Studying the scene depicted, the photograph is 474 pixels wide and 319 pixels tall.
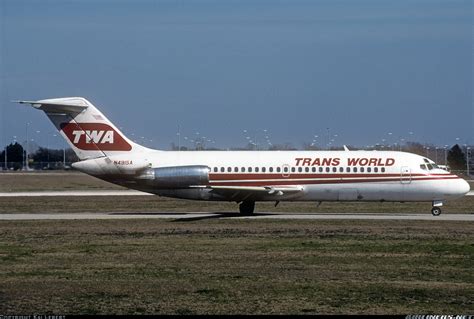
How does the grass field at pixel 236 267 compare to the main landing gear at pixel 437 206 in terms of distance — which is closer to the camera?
the grass field at pixel 236 267

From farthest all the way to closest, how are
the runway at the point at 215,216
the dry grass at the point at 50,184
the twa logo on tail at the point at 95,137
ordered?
the dry grass at the point at 50,184
the twa logo on tail at the point at 95,137
the runway at the point at 215,216

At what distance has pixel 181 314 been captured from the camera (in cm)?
1572

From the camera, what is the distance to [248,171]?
43.2m

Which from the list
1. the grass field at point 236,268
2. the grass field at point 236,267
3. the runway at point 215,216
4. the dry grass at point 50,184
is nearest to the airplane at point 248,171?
the runway at point 215,216

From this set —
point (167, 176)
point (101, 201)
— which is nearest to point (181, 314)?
point (167, 176)

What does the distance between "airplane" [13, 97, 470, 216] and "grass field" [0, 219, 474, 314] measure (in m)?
6.34

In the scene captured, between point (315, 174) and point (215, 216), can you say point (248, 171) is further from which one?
point (315, 174)

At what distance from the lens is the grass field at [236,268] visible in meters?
17.0

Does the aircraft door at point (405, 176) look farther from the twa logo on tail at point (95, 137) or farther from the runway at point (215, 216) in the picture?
the twa logo on tail at point (95, 137)

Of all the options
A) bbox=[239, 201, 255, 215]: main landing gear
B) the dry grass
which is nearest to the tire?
bbox=[239, 201, 255, 215]: main landing gear

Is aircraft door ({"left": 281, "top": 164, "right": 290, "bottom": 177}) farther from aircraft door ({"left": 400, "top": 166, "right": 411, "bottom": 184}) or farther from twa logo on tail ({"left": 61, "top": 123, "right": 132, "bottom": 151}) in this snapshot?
twa logo on tail ({"left": 61, "top": 123, "right": 132, "bottom": 151})

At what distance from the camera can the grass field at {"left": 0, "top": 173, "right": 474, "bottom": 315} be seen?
17.0 metres

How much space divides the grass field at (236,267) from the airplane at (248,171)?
463 cm

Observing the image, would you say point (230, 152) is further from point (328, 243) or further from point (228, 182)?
point (328, 243)
